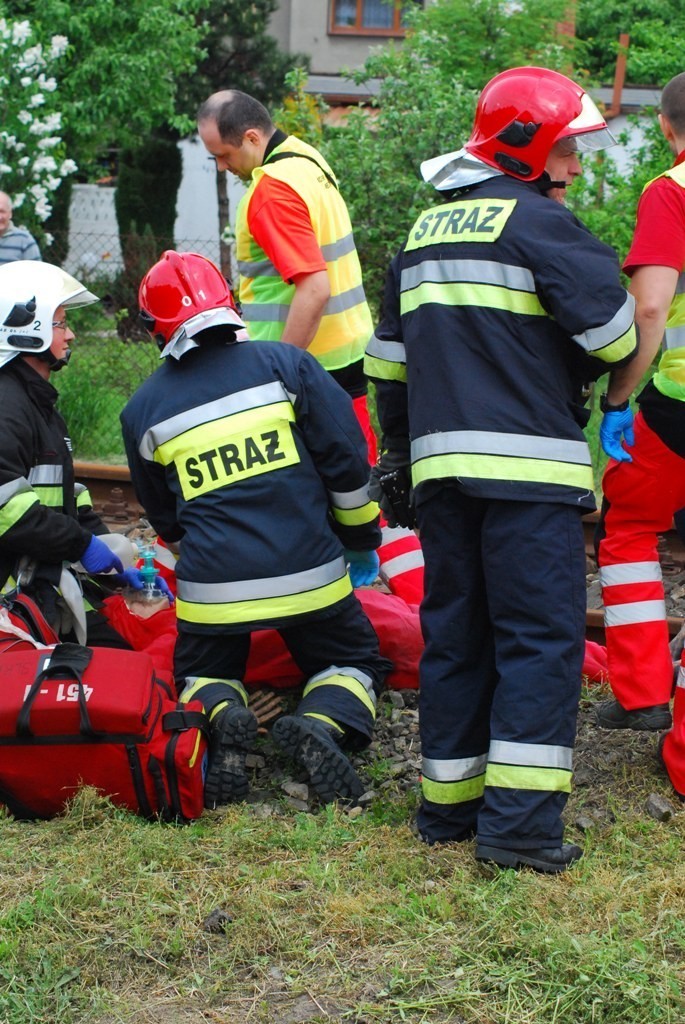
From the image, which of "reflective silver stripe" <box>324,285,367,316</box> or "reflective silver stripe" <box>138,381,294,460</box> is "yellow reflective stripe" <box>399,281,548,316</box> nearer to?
"reflective silver stripe" <box>138,381,294,460</box>

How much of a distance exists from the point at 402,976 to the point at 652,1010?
60 cm

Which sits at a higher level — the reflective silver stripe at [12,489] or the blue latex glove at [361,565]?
the reflective silver stripe at [12,489]

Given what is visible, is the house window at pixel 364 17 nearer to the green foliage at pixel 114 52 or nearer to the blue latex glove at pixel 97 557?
the green foliage at pixel 114 52

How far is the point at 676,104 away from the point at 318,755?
99.6 inches

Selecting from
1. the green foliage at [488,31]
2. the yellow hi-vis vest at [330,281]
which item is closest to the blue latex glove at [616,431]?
the yellow hi-vis vest at [330,281]

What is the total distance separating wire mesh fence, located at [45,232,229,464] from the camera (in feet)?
29.2

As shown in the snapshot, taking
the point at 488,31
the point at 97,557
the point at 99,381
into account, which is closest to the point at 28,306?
the point at 97,557

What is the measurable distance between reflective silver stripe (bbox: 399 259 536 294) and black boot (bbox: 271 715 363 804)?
1.46 meters

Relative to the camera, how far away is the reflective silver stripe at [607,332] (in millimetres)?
3354

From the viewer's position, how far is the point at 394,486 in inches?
159

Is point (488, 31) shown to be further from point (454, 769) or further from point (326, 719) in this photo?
point (454, 769)

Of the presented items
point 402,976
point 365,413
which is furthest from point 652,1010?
point 365,413

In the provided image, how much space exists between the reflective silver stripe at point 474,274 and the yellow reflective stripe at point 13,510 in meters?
1.71

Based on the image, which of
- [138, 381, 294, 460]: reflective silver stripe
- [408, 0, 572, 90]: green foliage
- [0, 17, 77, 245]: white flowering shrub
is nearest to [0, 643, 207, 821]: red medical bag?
[138, 381, 294, 460]: reflective silver stripe
